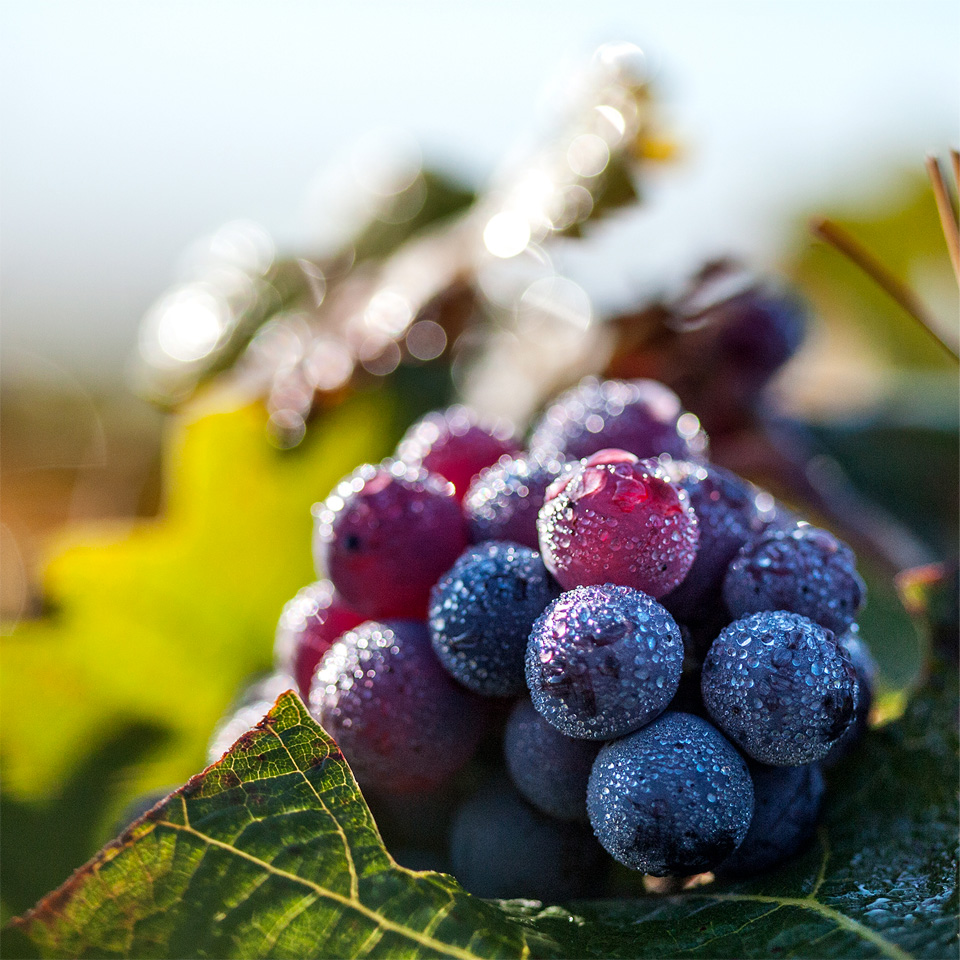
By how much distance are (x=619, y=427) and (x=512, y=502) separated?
10cm

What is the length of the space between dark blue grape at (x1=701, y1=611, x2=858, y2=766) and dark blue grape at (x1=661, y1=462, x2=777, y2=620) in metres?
0.05

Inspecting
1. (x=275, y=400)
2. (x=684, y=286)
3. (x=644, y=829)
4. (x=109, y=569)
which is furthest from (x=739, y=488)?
(x=109, y=569)

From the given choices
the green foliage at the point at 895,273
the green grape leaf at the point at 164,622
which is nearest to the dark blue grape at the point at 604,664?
the green grape leaf at the point at 164,622

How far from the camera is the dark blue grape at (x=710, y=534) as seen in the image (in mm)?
408

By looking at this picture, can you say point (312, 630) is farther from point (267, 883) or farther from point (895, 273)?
point (895, 273)

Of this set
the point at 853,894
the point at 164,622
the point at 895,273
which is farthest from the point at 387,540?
the point at 895,273

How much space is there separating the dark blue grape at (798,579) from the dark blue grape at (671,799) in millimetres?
70

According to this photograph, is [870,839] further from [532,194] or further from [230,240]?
[230,240]

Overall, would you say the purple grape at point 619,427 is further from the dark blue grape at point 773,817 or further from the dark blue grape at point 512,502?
the dark blue grape at point 773,817

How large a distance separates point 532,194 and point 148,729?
1.87 ft

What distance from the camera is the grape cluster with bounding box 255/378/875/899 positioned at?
13.5 inches

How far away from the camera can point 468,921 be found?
344mm

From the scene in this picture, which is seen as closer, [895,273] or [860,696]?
[860,696]

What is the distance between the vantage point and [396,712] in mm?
404
